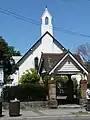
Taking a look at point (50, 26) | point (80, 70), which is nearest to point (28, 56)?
point (50, 26)

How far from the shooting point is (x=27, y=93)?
27.1 m

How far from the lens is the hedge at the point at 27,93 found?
26984 millimetres

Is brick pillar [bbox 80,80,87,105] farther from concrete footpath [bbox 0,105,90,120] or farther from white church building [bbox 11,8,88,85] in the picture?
white church building [bbox 11,8,88,85]

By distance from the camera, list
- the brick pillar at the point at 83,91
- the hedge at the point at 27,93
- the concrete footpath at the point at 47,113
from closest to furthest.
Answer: the concrete footpath at the point at 47,113 < the hedge at the point at 27,93 < the brick pillar at the point at 83,91

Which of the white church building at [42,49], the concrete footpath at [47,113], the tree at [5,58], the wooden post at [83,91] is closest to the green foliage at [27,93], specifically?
the concrete footpath at [47,113]

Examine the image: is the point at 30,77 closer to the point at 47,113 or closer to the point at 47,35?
the point at 47,35

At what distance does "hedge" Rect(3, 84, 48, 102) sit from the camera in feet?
88.5

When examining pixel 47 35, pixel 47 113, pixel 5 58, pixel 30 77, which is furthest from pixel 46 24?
pixel 47 113

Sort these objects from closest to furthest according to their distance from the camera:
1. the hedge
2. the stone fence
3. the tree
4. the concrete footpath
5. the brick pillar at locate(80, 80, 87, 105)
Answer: the concrete footpath → the stone fence → the hedge → the brick pillar at locate(80, 80, 87, 105) → the tree

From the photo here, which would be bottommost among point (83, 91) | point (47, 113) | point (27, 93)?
point (47, 113)

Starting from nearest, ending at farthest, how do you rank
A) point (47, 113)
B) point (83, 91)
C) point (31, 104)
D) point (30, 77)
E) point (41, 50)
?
point (47, 113) → point (31, 104) → point (83, 91) → point (30, 77) → point (41, 50)

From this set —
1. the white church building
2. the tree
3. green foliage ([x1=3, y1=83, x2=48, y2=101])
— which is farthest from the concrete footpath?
the white church building

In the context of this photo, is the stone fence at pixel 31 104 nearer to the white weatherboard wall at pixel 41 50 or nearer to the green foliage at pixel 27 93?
the green foliage at pixel 27 93

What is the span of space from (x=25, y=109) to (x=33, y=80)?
22.0 meters
